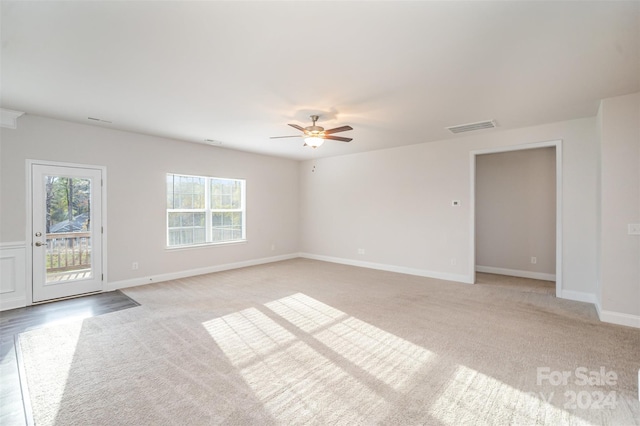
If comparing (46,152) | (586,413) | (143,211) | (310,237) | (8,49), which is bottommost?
(586,413)

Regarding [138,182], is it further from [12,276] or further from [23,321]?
[23,321]

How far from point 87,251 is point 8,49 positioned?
10.4 ft

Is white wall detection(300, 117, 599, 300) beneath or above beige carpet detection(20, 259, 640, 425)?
above

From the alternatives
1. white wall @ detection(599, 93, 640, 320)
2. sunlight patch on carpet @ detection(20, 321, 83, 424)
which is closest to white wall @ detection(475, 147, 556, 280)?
white wall @ detection(599, 93, 640, 320)

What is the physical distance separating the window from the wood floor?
5.12ft

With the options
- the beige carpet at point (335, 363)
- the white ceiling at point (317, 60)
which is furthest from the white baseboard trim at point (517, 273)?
the white ceiling at point (317, 60)

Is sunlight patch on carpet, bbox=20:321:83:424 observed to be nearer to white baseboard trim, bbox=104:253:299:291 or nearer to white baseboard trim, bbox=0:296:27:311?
white baseboard trim, bbox=0:296:27:311

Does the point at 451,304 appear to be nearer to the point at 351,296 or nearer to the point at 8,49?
the point at 351,296

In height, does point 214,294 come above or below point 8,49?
below

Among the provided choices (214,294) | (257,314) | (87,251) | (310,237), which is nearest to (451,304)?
(257,314)

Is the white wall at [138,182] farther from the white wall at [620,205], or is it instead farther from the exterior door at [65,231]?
the white wall at [620,205]

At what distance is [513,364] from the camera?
100 inches

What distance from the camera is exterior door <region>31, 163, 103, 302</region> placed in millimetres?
4172

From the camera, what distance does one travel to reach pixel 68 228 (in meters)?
4.43
